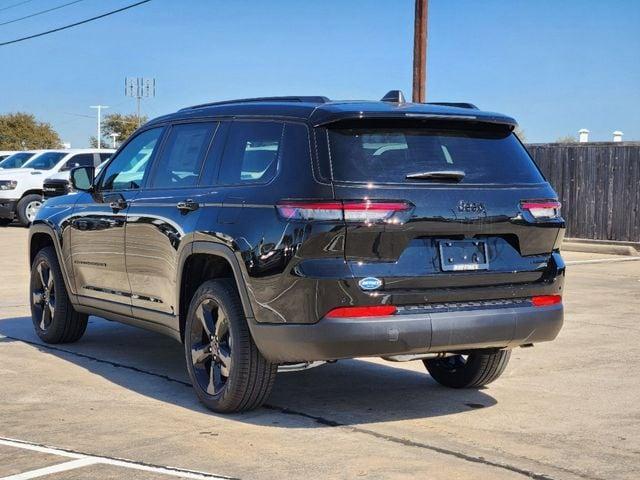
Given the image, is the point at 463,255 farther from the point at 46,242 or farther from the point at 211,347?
the point at 46,242

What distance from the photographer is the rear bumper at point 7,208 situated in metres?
25.1

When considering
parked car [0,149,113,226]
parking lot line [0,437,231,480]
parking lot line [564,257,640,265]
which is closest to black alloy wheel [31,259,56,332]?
parking lot line [0,437,231,480]

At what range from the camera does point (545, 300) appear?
19.9 feet

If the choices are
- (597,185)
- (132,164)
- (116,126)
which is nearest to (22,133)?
(116,126)

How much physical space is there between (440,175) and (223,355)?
1.65 metres

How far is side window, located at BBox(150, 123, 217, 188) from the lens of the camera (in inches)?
267

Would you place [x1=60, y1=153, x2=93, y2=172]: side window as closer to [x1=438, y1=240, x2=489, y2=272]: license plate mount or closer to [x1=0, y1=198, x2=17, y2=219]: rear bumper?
[x1=0, y1=198, x2=17, y2=219]: rear bumper

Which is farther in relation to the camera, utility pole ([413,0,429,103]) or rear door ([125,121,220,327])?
utility pole ([413,0,429,103])

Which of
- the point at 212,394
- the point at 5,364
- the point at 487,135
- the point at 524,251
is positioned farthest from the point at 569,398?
the point at 5,364

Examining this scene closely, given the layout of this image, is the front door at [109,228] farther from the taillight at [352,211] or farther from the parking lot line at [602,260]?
the parking lot line at [602,260]

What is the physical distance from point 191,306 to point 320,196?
1343 millimetres

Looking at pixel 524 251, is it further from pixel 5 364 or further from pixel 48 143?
pixel 48 143

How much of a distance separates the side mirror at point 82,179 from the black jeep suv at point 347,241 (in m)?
1.36

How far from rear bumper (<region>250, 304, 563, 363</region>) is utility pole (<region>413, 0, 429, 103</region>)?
13288 millimetres
